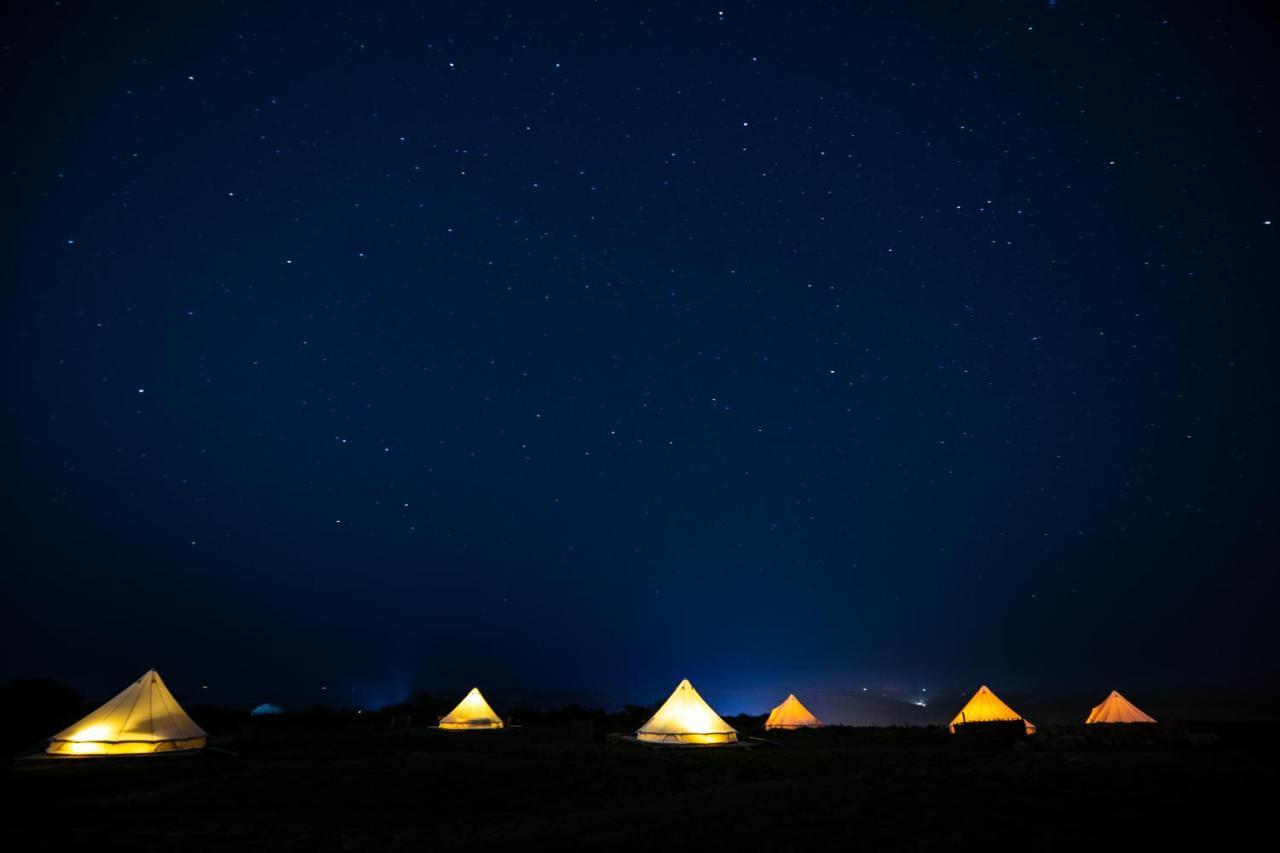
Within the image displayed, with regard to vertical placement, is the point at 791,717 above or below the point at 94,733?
below

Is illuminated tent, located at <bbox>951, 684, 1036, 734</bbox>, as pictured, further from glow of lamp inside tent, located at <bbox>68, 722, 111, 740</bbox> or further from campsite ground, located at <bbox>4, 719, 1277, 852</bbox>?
glow of lamp inside tent, located at <bbox>68, 722, 111, 740</bbox>

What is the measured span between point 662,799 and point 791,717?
32801 millimetres

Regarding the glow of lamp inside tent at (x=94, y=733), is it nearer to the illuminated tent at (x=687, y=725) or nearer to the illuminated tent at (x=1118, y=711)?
the illuminated tent at (x=687, y=725)

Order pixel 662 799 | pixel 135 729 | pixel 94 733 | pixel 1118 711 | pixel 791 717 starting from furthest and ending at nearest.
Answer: pixel 791 717
pixel 1118 711
pixel 135 729
pixel 94 733
pixel 662 799

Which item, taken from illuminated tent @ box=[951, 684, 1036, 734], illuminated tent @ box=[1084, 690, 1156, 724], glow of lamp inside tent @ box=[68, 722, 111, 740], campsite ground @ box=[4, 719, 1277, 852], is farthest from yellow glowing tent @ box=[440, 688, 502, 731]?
illuminated tent @ box=[1084, 690, 1156, 724]

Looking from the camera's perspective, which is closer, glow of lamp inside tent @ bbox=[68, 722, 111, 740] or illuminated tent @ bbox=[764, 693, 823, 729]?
glow of lamp inside tent @ bbox=[68, 722, 111, 740]

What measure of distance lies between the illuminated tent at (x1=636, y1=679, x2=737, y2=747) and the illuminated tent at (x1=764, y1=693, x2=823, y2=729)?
51.6 feet

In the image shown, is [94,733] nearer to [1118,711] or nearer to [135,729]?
[135,729]


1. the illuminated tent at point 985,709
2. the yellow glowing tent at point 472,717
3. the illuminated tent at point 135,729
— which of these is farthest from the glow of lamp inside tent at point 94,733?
the illuminated tent at point 985,709

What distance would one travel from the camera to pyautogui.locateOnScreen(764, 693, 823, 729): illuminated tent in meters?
42.5

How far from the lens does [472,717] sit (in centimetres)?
3997

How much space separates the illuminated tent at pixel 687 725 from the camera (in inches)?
1077

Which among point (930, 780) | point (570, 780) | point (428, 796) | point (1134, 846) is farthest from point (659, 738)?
point (1134, 846)

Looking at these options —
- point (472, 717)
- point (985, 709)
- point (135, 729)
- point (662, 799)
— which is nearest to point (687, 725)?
point (662, 799)
